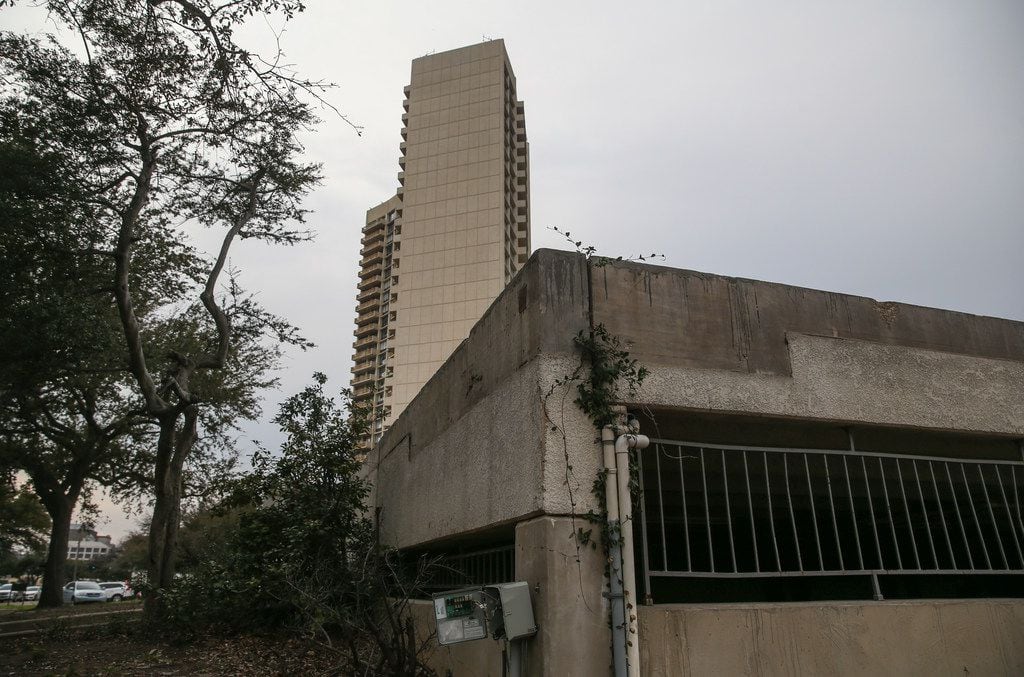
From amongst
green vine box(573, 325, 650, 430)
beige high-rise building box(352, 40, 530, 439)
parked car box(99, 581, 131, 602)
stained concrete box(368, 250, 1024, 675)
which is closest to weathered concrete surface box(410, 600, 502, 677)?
stained concrete box(368, 250, 1024, 675)

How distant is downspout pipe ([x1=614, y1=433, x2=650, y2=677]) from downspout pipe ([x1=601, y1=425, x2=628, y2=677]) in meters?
0.03

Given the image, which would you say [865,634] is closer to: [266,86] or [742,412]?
[742,412]

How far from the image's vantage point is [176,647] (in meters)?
9.69

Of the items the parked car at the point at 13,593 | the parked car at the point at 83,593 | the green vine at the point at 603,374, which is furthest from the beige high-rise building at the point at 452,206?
the green vine at the point at 603,374

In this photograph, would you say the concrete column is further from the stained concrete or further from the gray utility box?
the gray utility box

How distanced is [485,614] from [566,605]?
0.57 m

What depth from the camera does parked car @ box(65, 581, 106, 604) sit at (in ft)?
103

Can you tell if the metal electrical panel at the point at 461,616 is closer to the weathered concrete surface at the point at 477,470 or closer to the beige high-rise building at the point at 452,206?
the weathered concrete surface at the point at 477,470

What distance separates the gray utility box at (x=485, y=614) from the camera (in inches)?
163

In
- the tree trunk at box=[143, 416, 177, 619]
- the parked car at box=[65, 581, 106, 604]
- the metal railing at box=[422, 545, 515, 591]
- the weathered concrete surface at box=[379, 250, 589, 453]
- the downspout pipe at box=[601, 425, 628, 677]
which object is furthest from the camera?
the parked car at box=[65, 581, 106, 604]

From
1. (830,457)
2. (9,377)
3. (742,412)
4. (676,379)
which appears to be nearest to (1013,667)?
(830,457)

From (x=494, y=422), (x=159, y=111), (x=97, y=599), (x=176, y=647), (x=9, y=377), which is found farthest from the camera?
(x=97, y=599)

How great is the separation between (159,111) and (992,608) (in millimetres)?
13079

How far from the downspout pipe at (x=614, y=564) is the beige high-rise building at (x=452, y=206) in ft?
153
